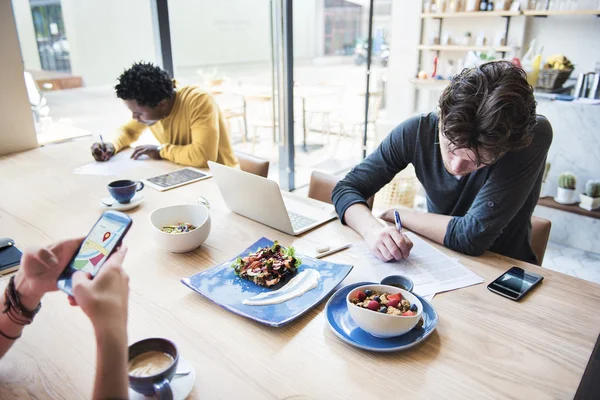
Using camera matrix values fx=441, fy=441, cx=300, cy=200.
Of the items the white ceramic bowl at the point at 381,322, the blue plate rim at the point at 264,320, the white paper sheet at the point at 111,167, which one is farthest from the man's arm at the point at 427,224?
the white paper sheet at the point at 111,167

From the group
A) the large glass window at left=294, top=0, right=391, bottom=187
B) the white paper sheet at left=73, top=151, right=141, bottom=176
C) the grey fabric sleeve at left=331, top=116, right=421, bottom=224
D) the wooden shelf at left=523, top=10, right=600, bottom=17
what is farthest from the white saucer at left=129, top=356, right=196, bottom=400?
the wooden shelf at left=523, top=10, right=600, bottom=17

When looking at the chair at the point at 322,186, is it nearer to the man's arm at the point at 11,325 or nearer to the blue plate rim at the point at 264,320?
the blue plate rim at the point at 264,320

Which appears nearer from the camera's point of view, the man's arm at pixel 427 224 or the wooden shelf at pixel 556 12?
the man's arm at pixel 427 224

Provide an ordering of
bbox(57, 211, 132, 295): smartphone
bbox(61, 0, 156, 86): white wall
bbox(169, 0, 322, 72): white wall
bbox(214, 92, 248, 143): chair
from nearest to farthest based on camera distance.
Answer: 1. bbox(57, 211, 132, 295): smartphone
2. bbox(61, 0, 156, 86): white wall
3. bbox(169, 0, 322, 72): white wall
4. bbox(214, 92, 248, 143): chair

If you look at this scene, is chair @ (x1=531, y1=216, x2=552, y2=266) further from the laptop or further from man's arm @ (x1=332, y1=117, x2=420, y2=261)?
the laptop

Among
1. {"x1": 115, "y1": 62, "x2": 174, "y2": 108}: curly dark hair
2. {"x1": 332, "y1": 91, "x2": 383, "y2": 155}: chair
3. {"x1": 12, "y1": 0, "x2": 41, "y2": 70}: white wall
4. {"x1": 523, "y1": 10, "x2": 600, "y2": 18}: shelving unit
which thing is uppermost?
{"x1": 523, "y1": 10, "x2": 600, "y2": 18}: shelving unit

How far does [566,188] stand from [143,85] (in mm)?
2699

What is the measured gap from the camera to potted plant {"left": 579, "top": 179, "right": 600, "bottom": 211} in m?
2.84

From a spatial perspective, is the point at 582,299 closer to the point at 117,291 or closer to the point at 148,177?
the point at 117,291

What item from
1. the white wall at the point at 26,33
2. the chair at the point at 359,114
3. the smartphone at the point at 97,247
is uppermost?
the white wall at the point at 26,33

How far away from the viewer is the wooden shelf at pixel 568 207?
2.84 m

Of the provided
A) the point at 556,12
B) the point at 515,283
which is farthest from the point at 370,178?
the point at 556,12

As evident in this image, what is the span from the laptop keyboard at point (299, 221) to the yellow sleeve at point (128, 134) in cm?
122

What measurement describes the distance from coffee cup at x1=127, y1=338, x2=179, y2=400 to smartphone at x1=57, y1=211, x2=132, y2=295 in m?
0.16
